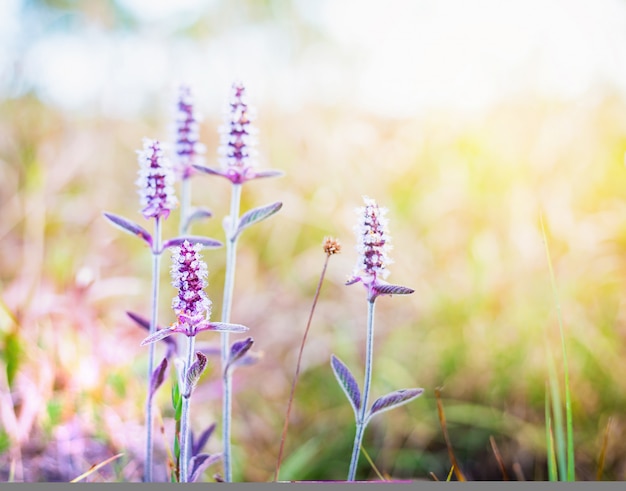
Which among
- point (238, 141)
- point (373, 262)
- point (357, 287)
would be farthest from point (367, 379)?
point (357, 287)

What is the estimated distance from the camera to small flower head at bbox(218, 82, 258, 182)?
2.81 feet

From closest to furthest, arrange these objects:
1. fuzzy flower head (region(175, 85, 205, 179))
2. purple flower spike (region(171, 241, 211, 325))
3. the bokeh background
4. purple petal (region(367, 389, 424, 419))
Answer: purple flower spike (region(171, 241, 211, 325)), purple petal (region(367, 389, 424, 419)), fuzzy flower head (region(175, 85, 205, 179)), the bokeh background

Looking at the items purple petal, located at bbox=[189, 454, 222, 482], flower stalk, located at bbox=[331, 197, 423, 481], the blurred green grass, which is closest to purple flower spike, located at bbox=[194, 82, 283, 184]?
flower stalk, located at bbox=[331, 197, 423, 481]

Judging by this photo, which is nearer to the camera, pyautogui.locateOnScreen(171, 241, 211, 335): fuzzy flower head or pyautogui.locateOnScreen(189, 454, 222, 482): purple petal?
pyautogui.locateOnScreen(171, 241, 211, 335): fuzzy flower head

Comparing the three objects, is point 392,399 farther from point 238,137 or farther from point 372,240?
point 238,137

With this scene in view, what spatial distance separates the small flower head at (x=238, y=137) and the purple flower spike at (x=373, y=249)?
0.21 metres

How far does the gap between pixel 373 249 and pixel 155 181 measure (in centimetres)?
32

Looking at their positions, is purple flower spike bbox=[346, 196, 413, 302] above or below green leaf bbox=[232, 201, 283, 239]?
below

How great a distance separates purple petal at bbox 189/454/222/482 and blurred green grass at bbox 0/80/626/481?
0.32 meters

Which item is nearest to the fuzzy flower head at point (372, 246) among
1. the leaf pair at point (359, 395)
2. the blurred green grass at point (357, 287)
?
the leaf pair at point (359, 395)

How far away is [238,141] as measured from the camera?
88 cm

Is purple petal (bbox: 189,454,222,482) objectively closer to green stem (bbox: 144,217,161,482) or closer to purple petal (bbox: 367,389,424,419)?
green stem (bbox: 144,217,161,482)

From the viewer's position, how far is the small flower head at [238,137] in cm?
86

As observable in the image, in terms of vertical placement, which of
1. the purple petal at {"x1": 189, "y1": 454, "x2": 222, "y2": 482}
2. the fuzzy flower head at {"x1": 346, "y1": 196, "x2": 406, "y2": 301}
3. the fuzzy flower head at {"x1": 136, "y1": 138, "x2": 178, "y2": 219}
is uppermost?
the fuzzy flower head at {"x1": 136, "y1": 138, "x2": 178, "y2": 219}
